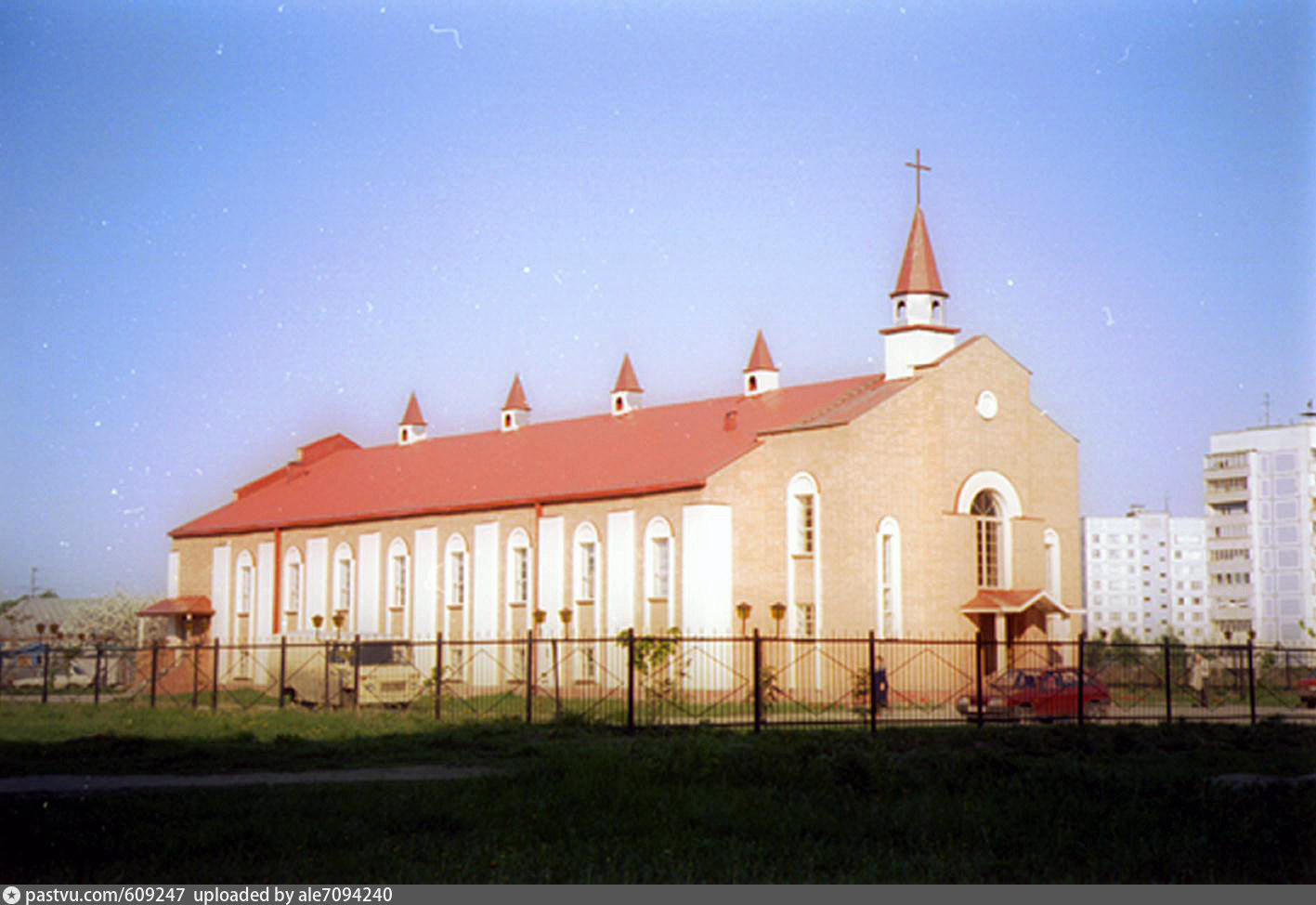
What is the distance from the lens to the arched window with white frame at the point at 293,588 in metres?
57.2

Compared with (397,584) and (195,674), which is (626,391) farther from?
(195,674)

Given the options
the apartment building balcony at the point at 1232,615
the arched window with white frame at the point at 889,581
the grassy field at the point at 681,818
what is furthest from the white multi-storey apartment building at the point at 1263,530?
the grassy field at the point at 681,818

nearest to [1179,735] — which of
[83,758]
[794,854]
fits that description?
[794,854]

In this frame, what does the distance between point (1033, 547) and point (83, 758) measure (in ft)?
95.4

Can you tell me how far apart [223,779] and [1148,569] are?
14721cm

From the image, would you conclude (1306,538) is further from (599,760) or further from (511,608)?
(599,760)

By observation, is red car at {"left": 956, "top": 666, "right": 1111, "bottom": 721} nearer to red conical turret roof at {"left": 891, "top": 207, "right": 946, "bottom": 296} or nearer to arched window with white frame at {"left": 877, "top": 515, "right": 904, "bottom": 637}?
arched window with white frame at {"left": 877, "top": 515, "right": 904, "bottom": 637}

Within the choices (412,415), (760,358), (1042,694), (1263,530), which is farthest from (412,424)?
(1263,530)

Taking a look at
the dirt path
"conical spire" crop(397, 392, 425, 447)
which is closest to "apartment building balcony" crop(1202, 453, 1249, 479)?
"conical spire" crop(397, 392, 425, 447)

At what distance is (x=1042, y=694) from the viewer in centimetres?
3431

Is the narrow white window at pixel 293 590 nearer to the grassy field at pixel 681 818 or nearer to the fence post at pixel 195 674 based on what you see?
the fence post at pixel 195 674

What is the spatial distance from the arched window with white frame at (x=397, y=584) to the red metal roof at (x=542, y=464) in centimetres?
129

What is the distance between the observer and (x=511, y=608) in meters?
48.0

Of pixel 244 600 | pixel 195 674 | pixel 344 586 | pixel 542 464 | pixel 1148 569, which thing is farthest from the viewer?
pixel 1148 569
